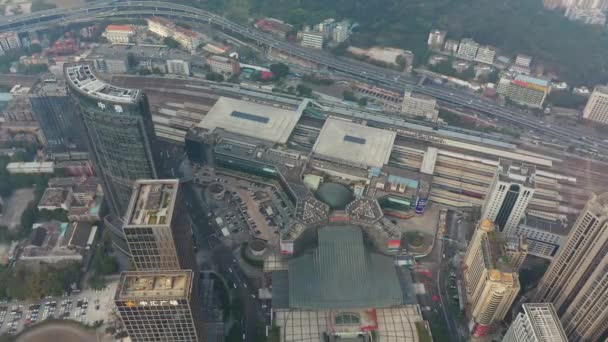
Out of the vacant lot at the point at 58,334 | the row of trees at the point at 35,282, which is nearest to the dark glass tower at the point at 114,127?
the row of trees at the point at 35,282

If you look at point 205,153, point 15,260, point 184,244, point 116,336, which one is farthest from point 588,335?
point 15,260

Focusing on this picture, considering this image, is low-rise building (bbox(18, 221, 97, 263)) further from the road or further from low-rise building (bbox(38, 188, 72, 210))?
the road

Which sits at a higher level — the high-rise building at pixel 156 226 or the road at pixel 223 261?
the high-rise building at pixel 156 226

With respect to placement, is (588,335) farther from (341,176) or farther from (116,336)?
(116,336)

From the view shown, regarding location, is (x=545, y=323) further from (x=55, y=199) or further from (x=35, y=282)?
(x=55, y=199)

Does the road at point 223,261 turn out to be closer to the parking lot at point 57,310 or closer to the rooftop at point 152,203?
the parking lot at point 57,310

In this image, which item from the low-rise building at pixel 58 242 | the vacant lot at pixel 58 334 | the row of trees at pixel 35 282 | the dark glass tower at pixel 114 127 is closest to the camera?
the dark glass tower at pixel 114 127
